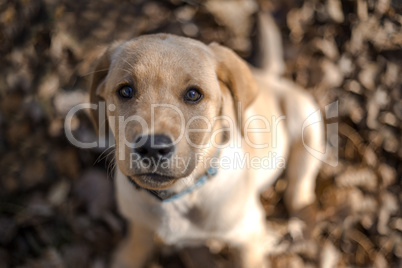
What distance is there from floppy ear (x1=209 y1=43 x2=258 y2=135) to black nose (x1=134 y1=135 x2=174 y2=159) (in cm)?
57

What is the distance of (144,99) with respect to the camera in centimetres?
171

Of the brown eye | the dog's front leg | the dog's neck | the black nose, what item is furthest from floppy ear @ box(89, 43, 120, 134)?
the dog's front leg

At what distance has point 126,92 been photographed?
180cm

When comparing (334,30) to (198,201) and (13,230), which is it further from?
(13,230)

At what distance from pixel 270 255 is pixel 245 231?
1.74ft

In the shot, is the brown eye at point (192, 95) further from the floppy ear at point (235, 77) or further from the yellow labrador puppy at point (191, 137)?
the floppy ear at point (235, 77)

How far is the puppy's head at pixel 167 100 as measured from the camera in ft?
5.22

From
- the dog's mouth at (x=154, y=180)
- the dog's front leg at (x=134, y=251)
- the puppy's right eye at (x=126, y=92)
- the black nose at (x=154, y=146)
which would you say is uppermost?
the puppy's right eye at (x=126, y=92)

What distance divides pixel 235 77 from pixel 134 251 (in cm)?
145

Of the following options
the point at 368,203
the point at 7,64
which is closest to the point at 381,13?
the point at 368,203

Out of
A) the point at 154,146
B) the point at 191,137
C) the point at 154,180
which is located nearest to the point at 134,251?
the point at 154,180

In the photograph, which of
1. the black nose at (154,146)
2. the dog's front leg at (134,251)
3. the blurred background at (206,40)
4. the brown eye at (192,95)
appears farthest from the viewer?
the blurred background at (206,40)

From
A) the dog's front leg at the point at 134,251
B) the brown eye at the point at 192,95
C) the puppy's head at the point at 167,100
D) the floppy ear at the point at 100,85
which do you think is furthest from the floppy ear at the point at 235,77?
the dog's front leg at the point at 134,251

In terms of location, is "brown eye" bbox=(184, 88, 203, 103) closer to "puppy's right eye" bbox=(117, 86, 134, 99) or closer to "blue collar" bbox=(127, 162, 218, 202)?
"puppy's right eye" bbox=(117, 86, 134, 99)
